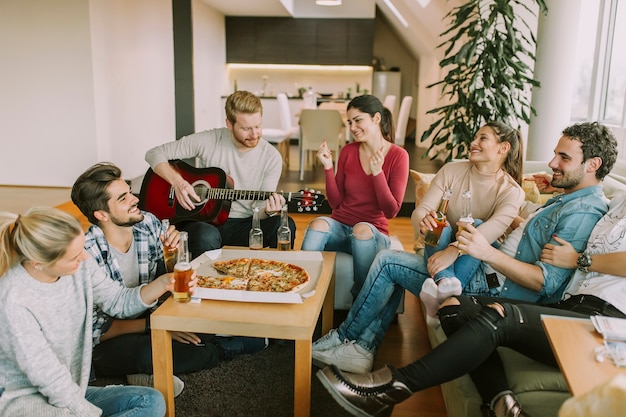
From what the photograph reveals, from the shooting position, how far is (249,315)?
171 centimetres

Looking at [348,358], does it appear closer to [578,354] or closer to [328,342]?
[328,342]

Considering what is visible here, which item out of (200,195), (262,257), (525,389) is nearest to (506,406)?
(525,389)

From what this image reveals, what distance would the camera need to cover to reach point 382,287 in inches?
88.5

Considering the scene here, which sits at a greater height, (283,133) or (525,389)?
(283,133)

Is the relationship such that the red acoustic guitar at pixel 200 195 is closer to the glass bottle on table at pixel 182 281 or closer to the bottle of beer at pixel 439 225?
the bottle of beer at pixel 439 225

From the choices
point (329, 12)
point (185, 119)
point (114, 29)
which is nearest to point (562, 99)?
point (185, 119)

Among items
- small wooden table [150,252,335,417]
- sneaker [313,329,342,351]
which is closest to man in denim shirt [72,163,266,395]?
small wooden table [150,252,335,417]

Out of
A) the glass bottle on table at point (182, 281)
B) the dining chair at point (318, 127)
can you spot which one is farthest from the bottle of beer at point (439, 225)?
the dining chair at point (318, 127)

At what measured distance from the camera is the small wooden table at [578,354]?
1.13m

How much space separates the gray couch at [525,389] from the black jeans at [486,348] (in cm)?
3

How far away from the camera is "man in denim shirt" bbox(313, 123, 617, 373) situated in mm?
1924

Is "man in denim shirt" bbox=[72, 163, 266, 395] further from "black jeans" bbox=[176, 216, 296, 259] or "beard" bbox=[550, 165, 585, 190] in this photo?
"beard" bbox=[550, 165, 585, 190]

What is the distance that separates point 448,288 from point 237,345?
0.94 meters

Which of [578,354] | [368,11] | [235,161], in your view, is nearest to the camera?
[578,354]
